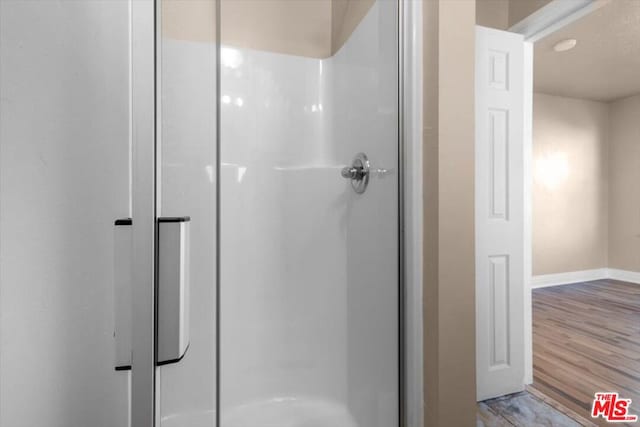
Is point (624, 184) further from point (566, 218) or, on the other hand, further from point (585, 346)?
point (585, 346)

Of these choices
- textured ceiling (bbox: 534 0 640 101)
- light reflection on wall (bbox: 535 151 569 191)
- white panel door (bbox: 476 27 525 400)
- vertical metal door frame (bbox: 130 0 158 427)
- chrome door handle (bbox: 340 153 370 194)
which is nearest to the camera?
vertical metal door frame (bbox: 130 0 158 427)

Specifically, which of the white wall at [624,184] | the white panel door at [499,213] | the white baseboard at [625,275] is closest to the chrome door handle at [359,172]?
the white panel door at [499,213]

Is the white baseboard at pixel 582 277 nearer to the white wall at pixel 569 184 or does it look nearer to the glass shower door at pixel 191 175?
the white wall at pixel 569 184

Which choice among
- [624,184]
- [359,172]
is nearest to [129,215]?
[359,172]

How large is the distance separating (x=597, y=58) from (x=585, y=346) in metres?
2.50

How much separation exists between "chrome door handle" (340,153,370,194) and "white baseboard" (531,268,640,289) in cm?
338

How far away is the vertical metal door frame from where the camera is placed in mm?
244

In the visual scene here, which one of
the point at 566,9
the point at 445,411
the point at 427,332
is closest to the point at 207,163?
the point at 427,332

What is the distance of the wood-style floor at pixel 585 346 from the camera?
152cm

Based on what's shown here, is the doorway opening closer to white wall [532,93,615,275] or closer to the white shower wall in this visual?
white wall [532,93,615,275]

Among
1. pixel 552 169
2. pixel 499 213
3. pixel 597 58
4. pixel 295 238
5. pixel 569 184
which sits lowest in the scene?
pixel 295 238

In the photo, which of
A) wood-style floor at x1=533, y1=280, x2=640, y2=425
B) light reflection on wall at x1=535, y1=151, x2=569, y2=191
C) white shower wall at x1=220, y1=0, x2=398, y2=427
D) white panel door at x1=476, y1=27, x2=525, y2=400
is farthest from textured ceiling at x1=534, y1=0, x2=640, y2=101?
wood-style floor at x1=533, y1=280, x2=640, y2=425

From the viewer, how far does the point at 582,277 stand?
3.77m

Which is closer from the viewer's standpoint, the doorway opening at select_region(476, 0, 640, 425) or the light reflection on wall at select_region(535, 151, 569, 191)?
the doorway opening at select_region(476, 0, 640, 425)
